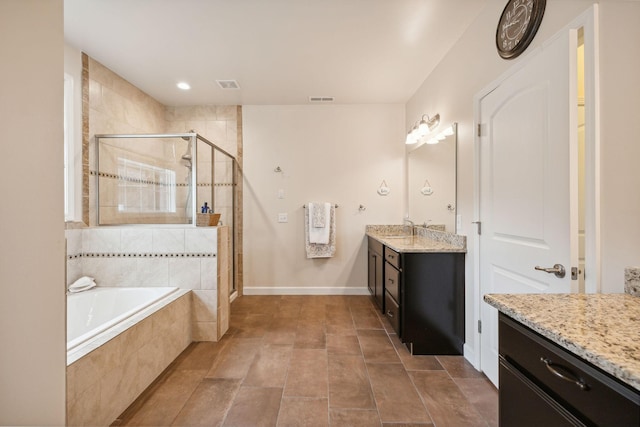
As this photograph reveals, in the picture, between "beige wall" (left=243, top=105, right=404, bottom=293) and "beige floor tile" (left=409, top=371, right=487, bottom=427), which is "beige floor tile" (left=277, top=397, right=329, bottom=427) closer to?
"beige floor tile" (left=409, top=371, right=487, bottom=427)

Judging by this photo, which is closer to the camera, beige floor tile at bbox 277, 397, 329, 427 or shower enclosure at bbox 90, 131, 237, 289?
beige floor tile at bbox 277, 397, 329, 427

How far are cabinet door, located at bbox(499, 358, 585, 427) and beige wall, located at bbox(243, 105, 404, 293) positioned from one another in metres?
2.67

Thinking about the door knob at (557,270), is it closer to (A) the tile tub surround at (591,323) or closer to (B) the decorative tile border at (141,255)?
(A) the tile tub surround at (591,323)

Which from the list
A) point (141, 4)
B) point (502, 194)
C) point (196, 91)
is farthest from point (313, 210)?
point (141, 4)

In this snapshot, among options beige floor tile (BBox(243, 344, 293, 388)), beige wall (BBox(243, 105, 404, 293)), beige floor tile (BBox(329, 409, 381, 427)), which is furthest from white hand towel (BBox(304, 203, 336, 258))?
beige floor tile (BBox(329, 409, 381, 427))

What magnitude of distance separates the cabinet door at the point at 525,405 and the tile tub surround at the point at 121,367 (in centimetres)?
171

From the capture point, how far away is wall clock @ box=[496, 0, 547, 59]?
1373mm

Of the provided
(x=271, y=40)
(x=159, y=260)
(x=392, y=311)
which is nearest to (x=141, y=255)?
(x=159, y=260)

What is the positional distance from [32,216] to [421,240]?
2.66 metres

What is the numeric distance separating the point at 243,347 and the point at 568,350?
2111 millimetres

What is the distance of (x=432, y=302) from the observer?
6.93 feet

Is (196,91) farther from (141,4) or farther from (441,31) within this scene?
(441,31)

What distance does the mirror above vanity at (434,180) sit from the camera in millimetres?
2299

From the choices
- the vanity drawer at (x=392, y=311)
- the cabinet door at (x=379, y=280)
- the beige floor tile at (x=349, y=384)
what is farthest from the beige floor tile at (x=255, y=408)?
the cabinet door at (x=379, y=280)
